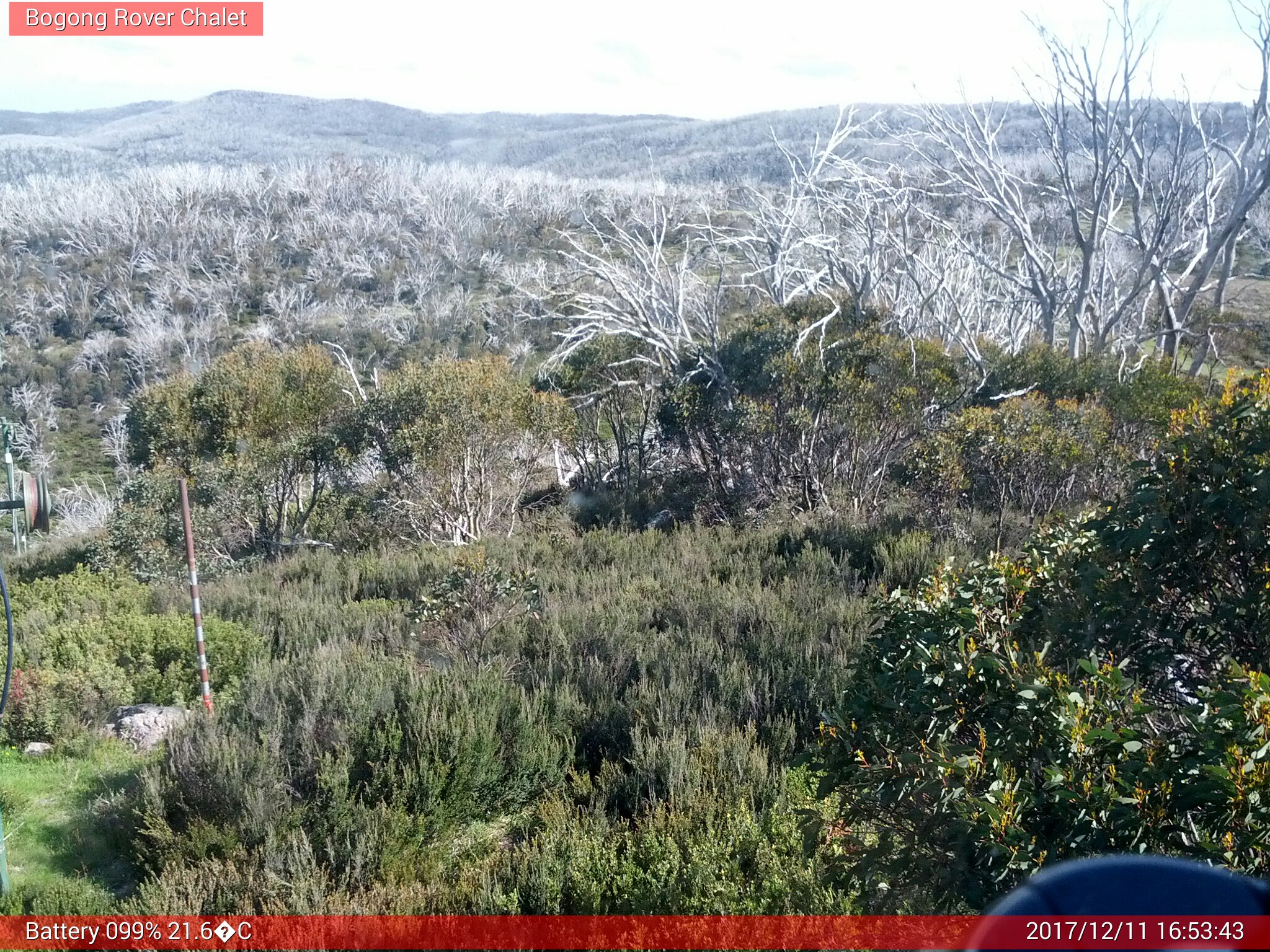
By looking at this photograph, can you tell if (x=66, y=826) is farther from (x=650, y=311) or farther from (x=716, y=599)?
(x=650, y=311)

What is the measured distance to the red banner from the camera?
10.8ft

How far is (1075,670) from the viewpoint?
9.55ft

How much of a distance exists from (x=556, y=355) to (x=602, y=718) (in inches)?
399

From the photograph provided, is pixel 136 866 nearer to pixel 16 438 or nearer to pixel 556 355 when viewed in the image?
pixel 556 355

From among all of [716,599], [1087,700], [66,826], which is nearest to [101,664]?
[66,826]

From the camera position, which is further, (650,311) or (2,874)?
(650,311)

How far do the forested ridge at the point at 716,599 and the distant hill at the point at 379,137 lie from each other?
4893 cm

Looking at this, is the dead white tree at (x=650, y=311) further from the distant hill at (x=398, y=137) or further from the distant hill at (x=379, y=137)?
the distant hill at (x=379, y=137)

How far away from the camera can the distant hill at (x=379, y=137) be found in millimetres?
73688

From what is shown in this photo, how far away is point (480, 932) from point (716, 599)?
14.5 ft

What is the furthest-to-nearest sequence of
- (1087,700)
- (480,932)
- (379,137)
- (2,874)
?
(379,137), (2,874), (480,932), (1087,700)

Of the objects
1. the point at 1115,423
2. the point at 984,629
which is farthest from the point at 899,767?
the point at 1115,423

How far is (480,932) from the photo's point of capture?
356 centimetres

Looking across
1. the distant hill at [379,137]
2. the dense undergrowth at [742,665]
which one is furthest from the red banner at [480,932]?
the distant hill at [379,137]
